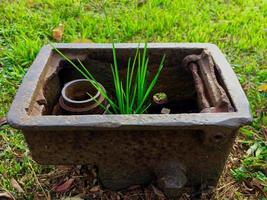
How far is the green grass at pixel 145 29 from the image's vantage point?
Answer: 103 inches

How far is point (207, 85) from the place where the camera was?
176cm

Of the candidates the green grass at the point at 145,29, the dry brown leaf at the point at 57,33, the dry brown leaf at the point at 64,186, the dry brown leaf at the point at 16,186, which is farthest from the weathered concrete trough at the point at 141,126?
the dry brown leaf at the point at 57,33

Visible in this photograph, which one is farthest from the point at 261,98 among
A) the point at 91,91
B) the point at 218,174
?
the point at 91,91

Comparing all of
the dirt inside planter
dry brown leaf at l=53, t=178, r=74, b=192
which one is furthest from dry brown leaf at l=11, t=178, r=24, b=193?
the dirt inside planter

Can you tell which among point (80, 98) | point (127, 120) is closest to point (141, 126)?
point (127, 120)

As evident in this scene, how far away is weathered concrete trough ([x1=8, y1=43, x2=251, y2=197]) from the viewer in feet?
4.94

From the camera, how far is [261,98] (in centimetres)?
253

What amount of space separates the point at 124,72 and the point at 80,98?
29cm

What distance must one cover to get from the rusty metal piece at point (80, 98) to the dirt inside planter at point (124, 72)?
9cm

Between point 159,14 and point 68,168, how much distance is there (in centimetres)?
185

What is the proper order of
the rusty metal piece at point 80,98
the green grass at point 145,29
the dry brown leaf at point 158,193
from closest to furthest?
the rusty metal piece at point 80,98, the dry brown leaf at point 158,193, the green grass at point 145,29

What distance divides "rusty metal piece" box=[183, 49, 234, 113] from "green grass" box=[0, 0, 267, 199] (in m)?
0.64

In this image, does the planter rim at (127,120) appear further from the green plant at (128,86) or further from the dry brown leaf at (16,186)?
the dry brown leaf at (16,186)

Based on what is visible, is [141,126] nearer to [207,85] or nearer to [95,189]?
[207,85]
